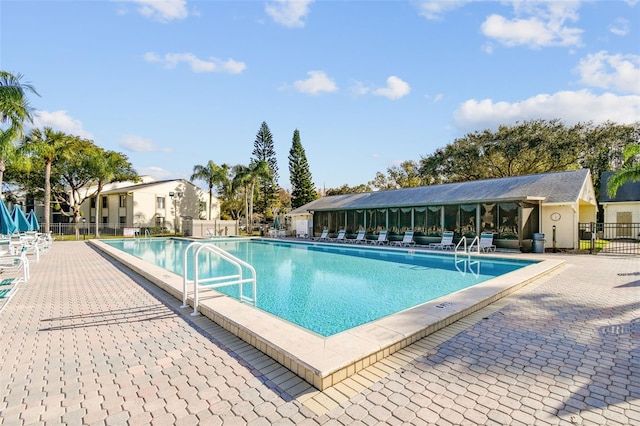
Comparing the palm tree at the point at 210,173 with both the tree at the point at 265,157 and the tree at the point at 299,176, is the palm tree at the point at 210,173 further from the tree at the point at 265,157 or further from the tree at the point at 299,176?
the tree at the point at 299,176

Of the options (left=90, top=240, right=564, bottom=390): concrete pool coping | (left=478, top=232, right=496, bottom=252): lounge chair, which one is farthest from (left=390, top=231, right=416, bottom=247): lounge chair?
(left=90, top=240, right=564, bottom=390): concrete pool coping

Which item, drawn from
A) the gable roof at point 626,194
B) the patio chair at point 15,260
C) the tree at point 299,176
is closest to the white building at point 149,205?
the tree at point 299,176

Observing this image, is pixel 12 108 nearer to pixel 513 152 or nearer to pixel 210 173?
pixel 210 173

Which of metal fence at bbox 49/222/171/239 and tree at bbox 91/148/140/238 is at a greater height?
tree at bbox 91/148/140/238

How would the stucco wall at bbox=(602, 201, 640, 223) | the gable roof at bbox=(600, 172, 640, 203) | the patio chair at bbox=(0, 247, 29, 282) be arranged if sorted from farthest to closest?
1. the gable roof at bbox=(600, 172, 640, 203)
2. the stucco wall at bbox=(602, 201, 640, 223)
3. the patio chair at bbox=(0, 247, 29, 282)

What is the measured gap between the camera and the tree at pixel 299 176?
40.0 meters

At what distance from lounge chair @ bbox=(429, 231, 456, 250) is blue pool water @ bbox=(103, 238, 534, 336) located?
211 cm

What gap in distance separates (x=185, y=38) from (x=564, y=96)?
83.3ft

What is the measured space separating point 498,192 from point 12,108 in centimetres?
2044

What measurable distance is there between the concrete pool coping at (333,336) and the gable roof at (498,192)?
1040cm

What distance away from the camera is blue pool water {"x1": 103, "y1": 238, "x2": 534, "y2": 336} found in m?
5.98

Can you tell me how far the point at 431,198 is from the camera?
691 inches

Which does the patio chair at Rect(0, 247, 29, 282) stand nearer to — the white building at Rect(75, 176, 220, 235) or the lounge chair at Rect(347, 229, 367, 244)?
the lounge chair at Rect(347, 229, 367, 244)

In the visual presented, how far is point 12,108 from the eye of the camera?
11.8 m
